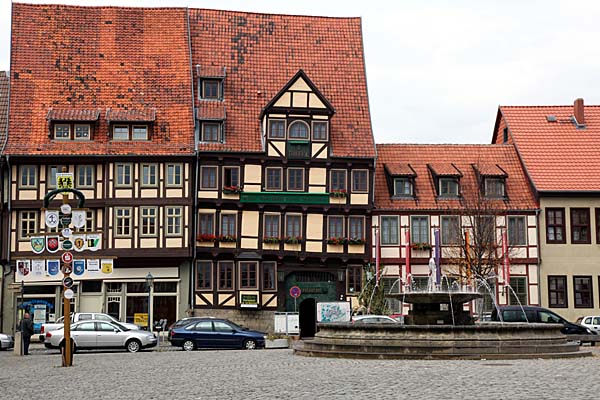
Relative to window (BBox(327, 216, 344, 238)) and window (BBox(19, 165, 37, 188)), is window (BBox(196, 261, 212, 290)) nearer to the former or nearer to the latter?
window (BBox(327, 216, 344, 238))

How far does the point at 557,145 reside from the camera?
178 feet

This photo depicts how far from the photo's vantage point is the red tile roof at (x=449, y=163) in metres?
52.1

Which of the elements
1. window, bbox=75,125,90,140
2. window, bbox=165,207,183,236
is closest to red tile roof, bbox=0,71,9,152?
window, bbox=75,125,90,140

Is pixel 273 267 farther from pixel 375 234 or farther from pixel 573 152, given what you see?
pixel 573 152

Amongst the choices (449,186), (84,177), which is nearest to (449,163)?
(449,186)

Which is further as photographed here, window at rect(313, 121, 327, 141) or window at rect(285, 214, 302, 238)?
window at rect(313, 121, 327, 141)

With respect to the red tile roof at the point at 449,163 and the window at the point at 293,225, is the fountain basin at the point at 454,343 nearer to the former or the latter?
the window at the point at 293,225

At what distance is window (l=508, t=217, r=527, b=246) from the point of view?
51.8 metres

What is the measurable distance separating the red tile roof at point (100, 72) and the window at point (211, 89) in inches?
33.4

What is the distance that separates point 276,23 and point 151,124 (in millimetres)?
10264

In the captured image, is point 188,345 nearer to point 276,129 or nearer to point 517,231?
point 276,129

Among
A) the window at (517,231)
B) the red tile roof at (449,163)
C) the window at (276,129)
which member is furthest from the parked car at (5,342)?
the window at (517,231)

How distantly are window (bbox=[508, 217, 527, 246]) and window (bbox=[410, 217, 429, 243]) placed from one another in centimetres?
428

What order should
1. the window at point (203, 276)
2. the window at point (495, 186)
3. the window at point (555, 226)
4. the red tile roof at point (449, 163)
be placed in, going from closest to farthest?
the window at point (203, 276), the window at point (555, 226), the red tile roof at point (449, 163), the window at point (495, 186)
